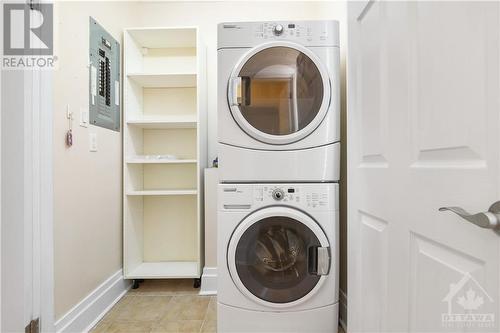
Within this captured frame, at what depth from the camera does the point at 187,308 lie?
5.80ft

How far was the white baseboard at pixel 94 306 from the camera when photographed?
1381mm

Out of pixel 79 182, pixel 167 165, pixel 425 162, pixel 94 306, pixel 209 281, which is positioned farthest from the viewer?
pixel 167 165

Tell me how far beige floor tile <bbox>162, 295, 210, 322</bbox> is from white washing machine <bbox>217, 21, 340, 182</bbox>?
0.95 meters

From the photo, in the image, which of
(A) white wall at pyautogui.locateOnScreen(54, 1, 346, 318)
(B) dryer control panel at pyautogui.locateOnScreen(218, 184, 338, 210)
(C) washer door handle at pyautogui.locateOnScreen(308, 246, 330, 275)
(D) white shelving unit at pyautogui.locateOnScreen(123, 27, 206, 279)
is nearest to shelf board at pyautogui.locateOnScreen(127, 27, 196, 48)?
(D) white shelving unit at pyautogui.locateOnScreen(123, 27, 206, 279)

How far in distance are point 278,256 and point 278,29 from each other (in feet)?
3.93

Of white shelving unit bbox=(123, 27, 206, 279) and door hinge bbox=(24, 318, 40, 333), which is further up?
white shelving unit bbox=(123, 27, 206, 279)

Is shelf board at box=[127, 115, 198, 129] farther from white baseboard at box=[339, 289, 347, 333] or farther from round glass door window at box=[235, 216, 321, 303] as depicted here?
white baseboard at box=[339, 289, 347, 333]

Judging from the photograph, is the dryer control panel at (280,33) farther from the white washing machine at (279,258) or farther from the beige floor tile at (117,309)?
the beige floor tile at (117,309)

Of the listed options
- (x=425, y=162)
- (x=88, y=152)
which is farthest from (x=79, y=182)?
(x=425, y=162)

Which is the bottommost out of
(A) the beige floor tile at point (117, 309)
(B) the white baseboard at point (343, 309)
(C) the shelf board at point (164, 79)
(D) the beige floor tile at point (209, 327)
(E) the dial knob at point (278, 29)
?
(A) the beige floor tile at point (117, 309)

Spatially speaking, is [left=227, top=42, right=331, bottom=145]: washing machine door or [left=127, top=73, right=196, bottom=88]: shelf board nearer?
[left=227, top=42, right=331, bottom=145]: washing machine door

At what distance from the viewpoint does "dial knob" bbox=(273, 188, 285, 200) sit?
1406mm

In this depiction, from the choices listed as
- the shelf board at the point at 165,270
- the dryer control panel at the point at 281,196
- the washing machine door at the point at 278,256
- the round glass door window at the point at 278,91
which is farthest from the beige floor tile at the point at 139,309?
the round glass door window at the point at 278,91

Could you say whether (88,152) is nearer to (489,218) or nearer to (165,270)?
(165,270)
